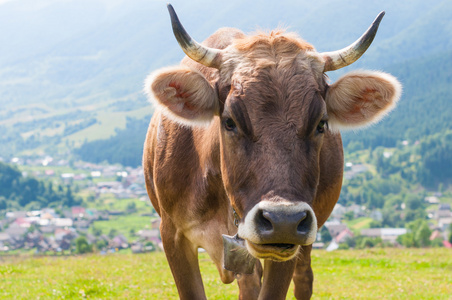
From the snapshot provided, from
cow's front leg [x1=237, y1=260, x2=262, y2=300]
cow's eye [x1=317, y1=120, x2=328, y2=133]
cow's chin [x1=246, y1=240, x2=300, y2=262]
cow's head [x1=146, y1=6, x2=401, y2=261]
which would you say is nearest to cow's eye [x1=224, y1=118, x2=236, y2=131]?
cow's head [x1=146, y1=6, x2=401, y2=261]

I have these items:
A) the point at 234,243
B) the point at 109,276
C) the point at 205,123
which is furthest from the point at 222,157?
the point at 109,276

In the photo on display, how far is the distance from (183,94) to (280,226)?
1.81 meters

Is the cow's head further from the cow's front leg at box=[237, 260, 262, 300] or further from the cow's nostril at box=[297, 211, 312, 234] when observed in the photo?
the cow's front leg at box=[237, 260, 262, 300]

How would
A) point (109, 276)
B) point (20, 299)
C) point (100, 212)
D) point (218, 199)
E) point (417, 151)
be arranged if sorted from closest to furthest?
point (218, 199) → point (20, 299) → point (109, 276) → point (100, 212) → point (417, 151)

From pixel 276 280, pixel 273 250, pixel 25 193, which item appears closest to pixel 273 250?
pixel 273 250

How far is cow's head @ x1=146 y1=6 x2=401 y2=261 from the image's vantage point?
4.34 metres

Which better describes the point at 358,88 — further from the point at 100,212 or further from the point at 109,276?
the point at 100,212

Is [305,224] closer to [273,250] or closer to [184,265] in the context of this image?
[273,250]

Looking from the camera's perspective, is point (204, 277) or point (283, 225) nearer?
point (283, 225)

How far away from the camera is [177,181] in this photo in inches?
247

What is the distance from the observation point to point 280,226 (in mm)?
4160

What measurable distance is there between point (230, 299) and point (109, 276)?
3.66 meters

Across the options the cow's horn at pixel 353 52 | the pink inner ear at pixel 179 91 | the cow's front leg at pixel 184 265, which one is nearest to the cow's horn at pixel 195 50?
the pink inner ear at pixel 179 91

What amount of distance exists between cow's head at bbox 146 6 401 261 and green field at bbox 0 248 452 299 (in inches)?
225
